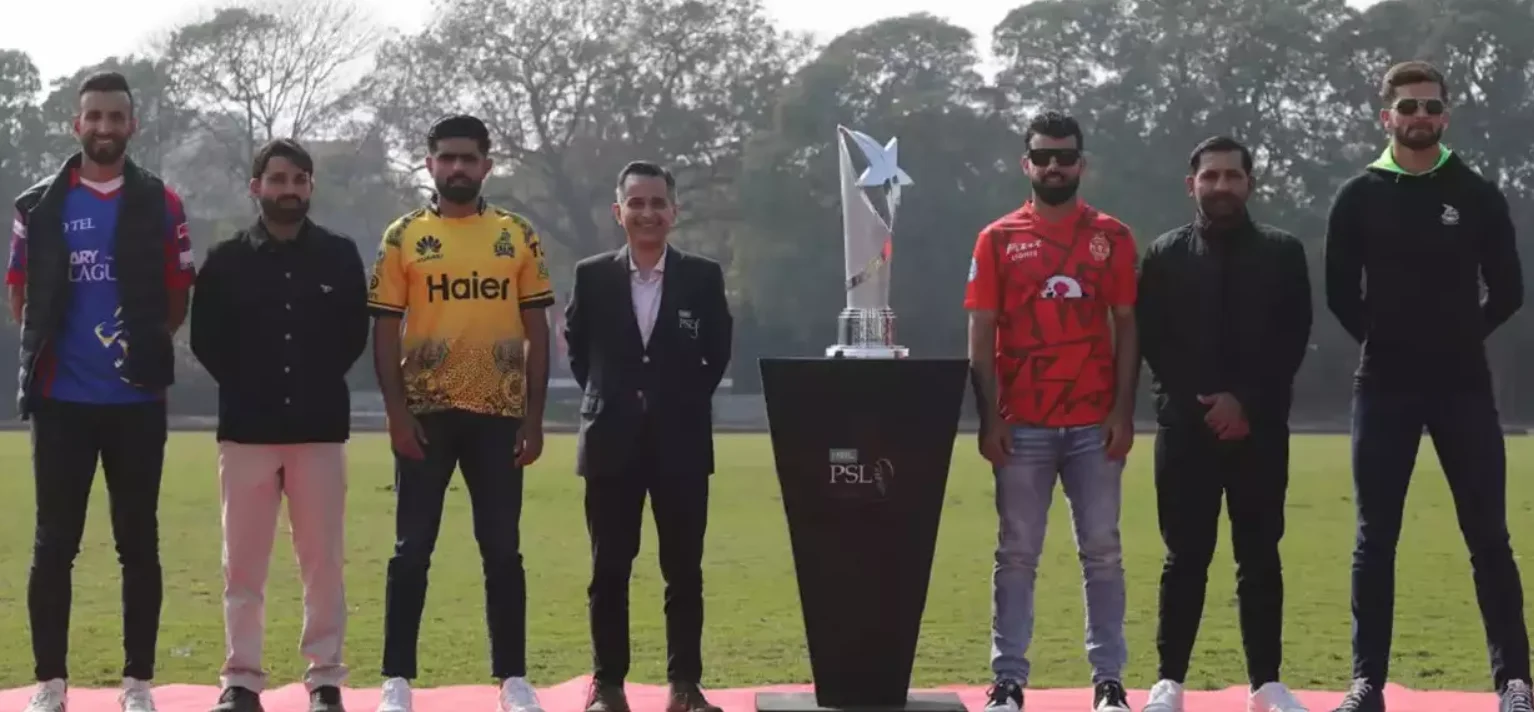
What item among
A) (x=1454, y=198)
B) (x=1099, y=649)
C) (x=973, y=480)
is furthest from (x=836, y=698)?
(x=973, y=480)

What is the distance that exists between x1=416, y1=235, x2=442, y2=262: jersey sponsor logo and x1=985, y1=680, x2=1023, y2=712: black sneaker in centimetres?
208

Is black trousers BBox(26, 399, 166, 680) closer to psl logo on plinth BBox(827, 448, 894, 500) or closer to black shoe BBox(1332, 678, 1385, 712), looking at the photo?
psl logo on plinth BBox(827, 448, 894, 500)

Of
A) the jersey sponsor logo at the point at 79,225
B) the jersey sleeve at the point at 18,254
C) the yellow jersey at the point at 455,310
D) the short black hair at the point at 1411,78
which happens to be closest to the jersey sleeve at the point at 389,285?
the yellow jersey at the point at 455,310

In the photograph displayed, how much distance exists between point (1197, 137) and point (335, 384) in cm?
3748

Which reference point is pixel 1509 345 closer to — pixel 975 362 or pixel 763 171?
pixel 763 171

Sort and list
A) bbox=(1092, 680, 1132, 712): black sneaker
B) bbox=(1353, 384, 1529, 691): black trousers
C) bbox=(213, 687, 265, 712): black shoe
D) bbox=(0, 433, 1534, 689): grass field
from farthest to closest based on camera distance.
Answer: bbox=(0, 433, 1534, 689): grass field, bbox=(1092, 680, 1132, 712): black sneaker, bbox=(1353, 384, 1529, 691): black trousers, bbox=(213, 687, 265, 712): black shoe

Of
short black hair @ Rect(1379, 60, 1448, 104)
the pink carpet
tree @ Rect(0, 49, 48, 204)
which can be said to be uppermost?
tree @ Rect(0, 49, 48, 204)

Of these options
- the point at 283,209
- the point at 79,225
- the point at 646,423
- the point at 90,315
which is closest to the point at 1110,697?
the point at 646,423

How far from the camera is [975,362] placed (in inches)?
213

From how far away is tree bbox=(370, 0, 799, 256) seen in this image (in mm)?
45812

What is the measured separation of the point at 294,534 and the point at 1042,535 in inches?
87.5

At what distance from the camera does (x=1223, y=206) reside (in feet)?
17.6

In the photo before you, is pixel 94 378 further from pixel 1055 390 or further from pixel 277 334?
pixel 1055 390

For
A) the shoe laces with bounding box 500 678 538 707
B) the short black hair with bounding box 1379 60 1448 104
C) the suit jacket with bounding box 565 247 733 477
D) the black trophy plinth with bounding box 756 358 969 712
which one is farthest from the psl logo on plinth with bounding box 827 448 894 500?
the short black hair with bounding box 1379 60 1448 104
